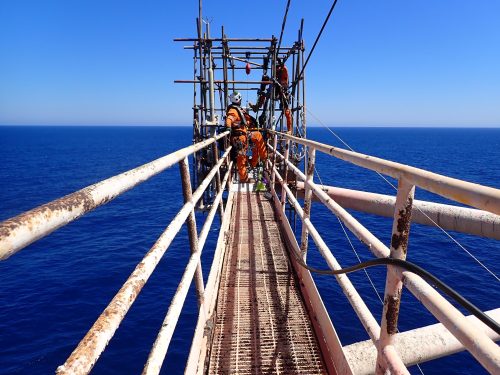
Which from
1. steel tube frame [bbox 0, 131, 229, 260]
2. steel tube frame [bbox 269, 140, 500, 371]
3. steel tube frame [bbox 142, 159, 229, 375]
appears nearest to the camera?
steel tube frame [bbox 0, 131, 229, 260]

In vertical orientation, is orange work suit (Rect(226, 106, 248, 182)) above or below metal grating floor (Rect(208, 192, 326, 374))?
above

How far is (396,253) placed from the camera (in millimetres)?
1759

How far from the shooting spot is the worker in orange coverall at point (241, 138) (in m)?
9.89

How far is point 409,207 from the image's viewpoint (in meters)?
1.71

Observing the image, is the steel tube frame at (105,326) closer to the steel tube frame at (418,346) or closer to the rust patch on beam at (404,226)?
the rust patch on beam at (404,226)

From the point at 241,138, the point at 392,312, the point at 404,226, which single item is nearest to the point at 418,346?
the point at 392,312

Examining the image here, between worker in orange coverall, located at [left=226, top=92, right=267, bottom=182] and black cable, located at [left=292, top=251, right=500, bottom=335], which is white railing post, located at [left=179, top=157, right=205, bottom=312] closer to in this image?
black cable, located at [left=292, top=251, right=500, bottom=335]

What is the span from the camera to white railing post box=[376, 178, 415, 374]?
1.70m

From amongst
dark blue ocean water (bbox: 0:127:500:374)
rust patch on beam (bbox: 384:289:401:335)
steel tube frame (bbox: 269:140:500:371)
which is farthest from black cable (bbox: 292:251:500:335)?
dark blue ocean water (bbox: 0:127:500:374)

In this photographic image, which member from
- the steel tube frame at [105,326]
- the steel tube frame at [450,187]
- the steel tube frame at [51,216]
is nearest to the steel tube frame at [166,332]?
the steel tube frame at [105,326]

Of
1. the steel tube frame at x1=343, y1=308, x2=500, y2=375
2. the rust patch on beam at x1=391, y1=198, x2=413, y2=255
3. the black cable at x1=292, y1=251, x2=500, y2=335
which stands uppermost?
the rust patch on beam at x1=391, y1=198, x2=413, y2=255

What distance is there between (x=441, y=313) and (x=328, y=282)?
18119mm

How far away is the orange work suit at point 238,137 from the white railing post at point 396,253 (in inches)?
Result: 328

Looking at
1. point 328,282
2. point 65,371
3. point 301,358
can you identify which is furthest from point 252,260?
point 328,282
